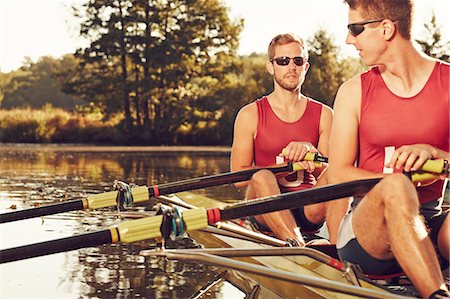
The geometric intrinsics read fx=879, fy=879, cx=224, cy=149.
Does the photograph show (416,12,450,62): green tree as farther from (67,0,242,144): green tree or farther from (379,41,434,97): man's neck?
(379,41,434,97): man's neck

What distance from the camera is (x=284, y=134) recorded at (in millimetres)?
6027

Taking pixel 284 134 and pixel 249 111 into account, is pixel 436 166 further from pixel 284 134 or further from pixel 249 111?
pixel 249 111

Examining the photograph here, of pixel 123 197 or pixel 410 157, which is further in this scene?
pixel 123 197

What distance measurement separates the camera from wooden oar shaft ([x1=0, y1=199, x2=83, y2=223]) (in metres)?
5.20

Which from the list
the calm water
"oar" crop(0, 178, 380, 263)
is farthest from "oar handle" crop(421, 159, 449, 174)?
the calm water

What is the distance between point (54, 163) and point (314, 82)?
17275 mm

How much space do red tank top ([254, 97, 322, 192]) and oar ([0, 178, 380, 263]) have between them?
2.09m

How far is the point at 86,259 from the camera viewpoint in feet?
20.9

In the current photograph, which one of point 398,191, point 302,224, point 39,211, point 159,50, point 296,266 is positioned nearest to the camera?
point 398,191

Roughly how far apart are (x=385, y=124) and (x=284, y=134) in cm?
204

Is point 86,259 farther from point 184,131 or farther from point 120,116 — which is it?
point 120,116

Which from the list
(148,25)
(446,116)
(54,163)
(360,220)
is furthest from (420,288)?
(148,25)

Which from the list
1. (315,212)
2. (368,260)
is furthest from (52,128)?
(368,260)

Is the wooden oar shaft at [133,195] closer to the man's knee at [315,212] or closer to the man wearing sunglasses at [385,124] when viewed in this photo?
the man's knee at [315,212]
